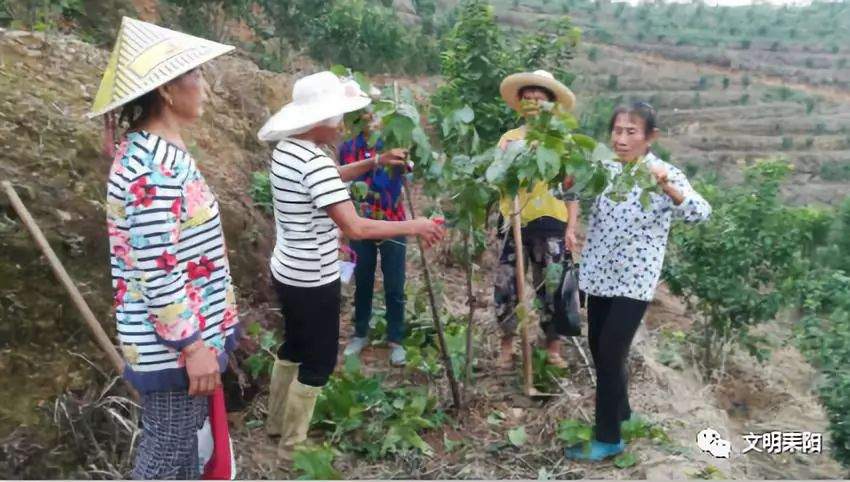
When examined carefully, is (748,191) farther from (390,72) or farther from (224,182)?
(390,72)

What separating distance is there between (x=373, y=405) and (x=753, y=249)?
3.04m

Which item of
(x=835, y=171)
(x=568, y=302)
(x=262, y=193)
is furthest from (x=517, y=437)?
(x=835, y=171)

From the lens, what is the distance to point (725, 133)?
709 inches

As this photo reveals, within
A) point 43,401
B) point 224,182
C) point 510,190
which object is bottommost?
point 43,401

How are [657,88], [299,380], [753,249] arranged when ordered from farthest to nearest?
[657,88] → [753,249] → [299,380]

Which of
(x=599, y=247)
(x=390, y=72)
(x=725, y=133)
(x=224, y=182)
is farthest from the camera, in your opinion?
(x=725, y=133)

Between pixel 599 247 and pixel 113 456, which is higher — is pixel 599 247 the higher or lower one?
the higher one

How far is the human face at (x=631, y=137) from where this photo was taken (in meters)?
2.57

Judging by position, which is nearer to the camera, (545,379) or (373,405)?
(373,405)

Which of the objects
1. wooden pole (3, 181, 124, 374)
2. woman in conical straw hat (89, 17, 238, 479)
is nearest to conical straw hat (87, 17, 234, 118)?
woman in conical straw hat (89, 17, 238, 479)

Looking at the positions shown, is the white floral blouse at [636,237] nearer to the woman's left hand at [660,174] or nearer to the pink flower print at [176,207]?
the woman's left hand at [660,174]

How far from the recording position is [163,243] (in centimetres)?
164

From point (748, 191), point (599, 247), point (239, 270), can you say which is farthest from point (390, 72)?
A: point (599, 247)

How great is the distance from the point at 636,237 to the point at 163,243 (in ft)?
5.50
